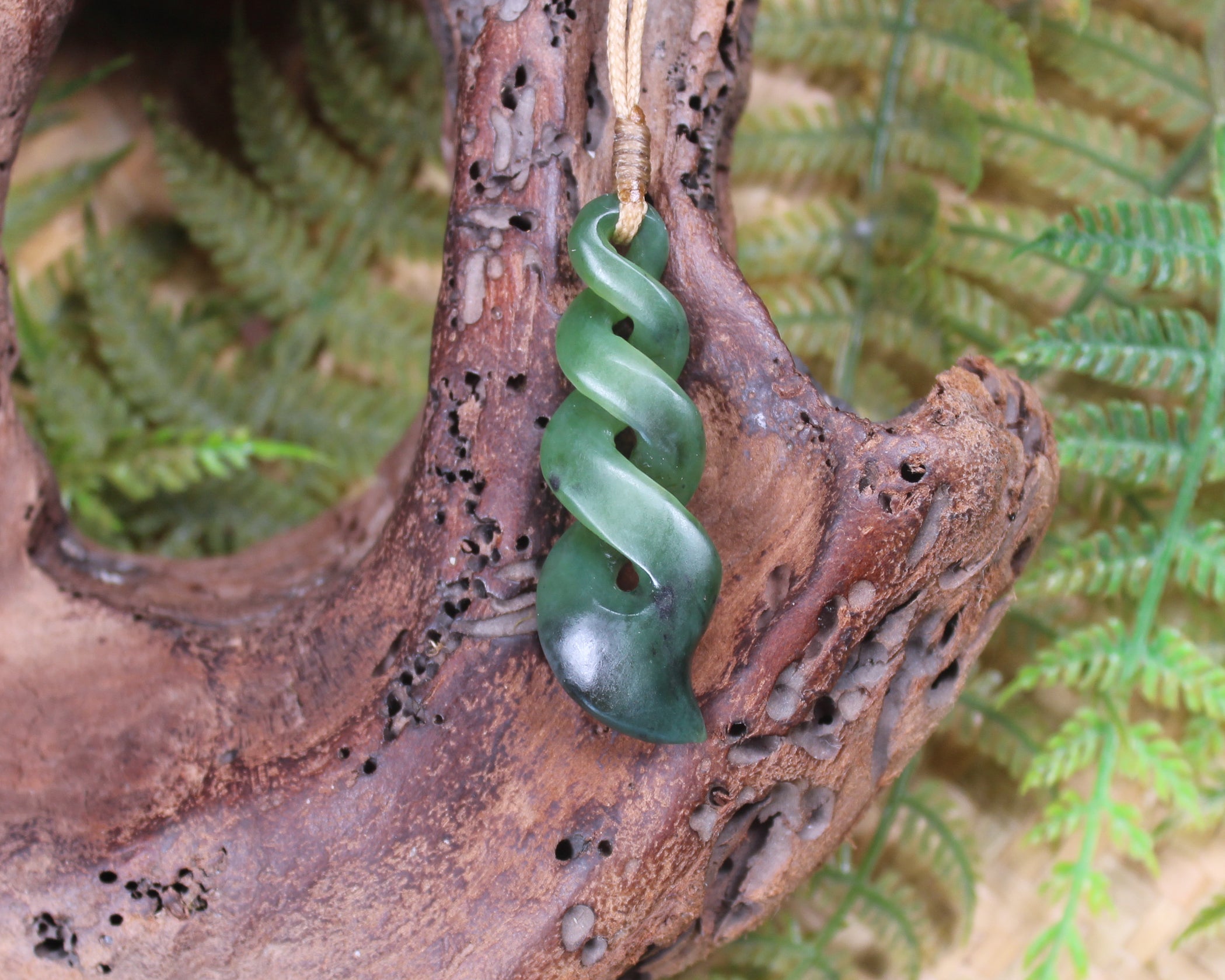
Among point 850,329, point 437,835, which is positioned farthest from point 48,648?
point 850,329

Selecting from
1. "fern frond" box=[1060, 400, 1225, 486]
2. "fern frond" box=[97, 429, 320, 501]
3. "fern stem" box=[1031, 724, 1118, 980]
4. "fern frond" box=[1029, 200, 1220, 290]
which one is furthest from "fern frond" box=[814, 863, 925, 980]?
"fern frond" box=[97, 429, 320, 501]

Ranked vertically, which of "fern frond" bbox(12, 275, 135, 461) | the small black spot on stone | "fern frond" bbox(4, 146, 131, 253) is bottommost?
"fern frond" bbox(12, 275, 135, 461)

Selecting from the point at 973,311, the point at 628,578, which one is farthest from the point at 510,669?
the point at 973,311

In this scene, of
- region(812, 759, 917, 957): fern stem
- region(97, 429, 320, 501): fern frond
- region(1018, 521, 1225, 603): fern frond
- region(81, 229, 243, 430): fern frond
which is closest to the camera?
region(1018, 521, 1225, 603): fern frond

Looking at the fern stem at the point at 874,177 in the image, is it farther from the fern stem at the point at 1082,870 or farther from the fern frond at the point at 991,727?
the fern stem at the point at 1082,870

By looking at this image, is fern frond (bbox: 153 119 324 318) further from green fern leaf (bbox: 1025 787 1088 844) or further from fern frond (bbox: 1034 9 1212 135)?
green fern leaf (bbox: 1025 787 1088 844)

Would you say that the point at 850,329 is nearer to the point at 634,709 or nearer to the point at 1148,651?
the point at 1148,651

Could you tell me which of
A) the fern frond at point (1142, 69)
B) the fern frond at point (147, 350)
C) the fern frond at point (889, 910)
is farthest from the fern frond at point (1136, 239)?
the fern frond at point (147, 350)
